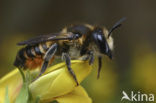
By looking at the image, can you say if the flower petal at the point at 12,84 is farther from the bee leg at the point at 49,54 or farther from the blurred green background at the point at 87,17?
the blurred green background at the point at 87,17

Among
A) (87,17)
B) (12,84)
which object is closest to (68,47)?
(12,84)

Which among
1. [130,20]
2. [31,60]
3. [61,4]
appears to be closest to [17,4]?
[61,4]

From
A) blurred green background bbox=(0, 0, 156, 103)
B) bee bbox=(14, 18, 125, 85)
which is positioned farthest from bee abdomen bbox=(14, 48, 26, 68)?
blurred green background bbox=(0, 0, 156, 103)

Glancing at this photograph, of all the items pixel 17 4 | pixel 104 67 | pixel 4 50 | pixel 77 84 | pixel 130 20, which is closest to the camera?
pixel 77 84

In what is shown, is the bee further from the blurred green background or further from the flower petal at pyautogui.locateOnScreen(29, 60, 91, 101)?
the blurred green background

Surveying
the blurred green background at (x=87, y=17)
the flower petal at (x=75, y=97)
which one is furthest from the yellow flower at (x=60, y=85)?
the blurred green background at (x=87, y=17)

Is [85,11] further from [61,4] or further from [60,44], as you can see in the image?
[60,44]
